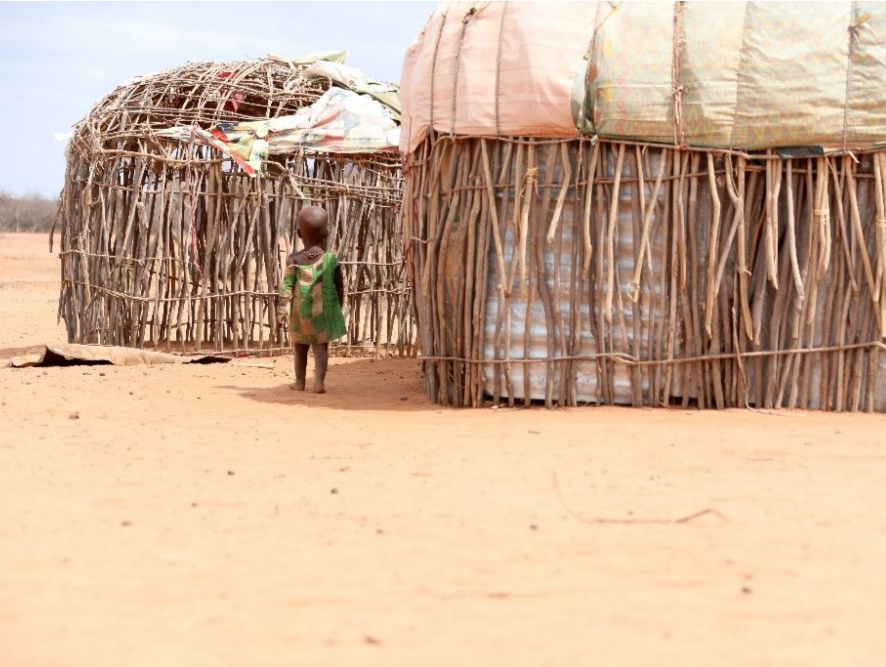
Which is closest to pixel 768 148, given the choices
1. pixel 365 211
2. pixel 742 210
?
pixel 742 210

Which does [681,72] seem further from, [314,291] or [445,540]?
[445,540]

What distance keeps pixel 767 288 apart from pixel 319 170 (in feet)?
16.4

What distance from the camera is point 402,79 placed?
23.3ft

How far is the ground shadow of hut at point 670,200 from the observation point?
593 cm

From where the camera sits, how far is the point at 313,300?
723 centimetres

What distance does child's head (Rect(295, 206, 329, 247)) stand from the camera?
7.29m

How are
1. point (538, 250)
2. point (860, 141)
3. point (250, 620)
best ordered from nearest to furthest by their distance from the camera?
point (250, 620)
point (860, 141)
point (538, 250)

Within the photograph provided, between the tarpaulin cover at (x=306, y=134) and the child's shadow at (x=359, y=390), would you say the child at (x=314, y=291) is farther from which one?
the tarpaulin cover at (x=306, y=134)

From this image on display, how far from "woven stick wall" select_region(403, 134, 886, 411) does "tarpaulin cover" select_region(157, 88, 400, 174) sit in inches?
134

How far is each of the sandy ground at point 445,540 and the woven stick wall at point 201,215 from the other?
395cm

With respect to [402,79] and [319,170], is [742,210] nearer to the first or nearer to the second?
[402,79]

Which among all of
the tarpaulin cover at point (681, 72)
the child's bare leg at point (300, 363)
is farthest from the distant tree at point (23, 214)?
the tarpaulin cover at point (681, 72)

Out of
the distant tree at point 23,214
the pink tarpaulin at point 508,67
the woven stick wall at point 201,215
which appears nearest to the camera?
the pink tarpaulin at point 508,67

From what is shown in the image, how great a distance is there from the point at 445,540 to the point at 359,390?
4318 millimetres
